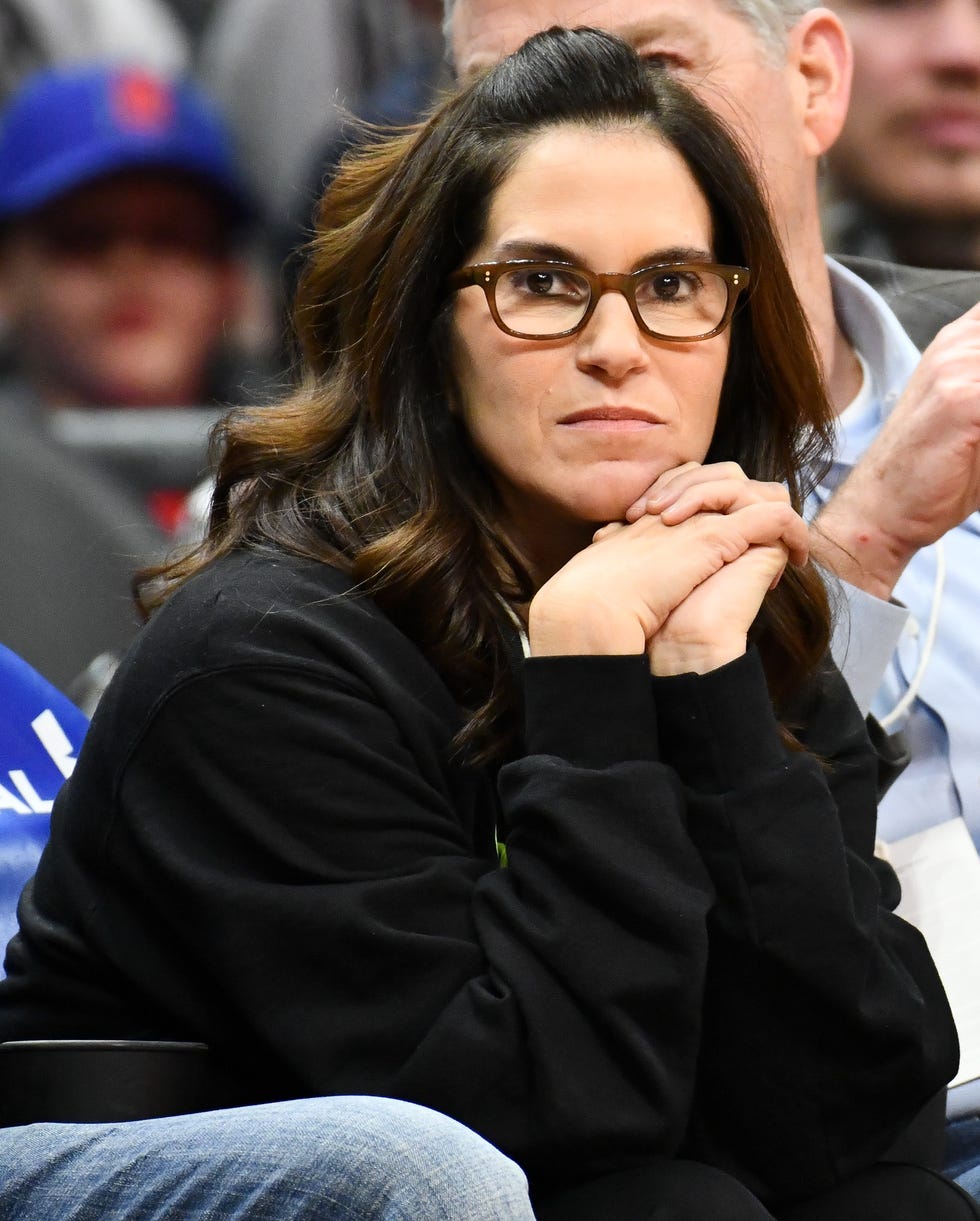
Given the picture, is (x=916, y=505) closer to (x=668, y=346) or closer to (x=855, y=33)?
(x=668, y=346)

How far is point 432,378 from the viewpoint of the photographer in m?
1.88

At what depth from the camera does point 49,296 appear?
3.45m

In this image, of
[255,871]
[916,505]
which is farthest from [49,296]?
[255,871]

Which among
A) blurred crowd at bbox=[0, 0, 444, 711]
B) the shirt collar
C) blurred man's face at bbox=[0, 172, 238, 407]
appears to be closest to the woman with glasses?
the shirt collar

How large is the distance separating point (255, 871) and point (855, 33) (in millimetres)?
2410

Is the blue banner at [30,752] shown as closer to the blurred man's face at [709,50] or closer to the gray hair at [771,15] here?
the blurred man's face at [709,50]

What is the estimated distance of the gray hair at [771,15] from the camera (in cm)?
261

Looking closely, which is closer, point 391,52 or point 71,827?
point 71,827

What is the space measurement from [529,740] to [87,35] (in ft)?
8.09

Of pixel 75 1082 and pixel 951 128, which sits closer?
pixel 75 1082

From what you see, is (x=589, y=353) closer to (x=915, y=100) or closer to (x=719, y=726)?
(x=719, y=726)

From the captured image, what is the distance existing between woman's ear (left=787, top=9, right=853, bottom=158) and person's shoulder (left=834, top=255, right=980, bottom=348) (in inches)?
7.8

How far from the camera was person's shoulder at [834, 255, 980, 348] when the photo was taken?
270 cm

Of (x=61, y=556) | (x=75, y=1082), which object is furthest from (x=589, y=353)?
(x=61, y=556)
